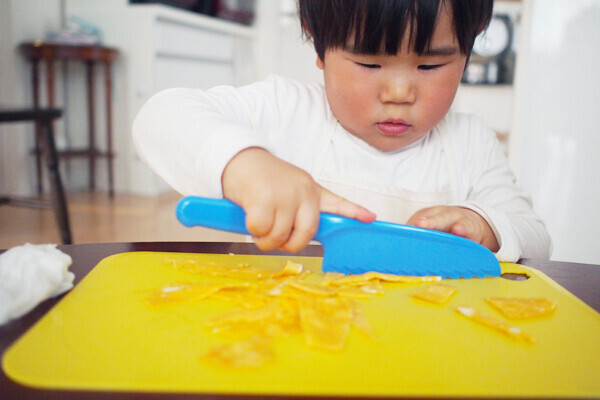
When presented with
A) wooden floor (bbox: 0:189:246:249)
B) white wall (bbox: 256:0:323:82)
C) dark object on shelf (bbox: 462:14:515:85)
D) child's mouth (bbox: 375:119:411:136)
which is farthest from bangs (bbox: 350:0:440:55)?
white wall (bbox: 256:0:323:82)

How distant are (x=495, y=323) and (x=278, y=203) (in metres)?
0.23

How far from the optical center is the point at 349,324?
0.45 m

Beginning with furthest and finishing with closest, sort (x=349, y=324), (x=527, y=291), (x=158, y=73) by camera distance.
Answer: (x=158, y=73)
(x=527, y=291)
(x=349, y=324)

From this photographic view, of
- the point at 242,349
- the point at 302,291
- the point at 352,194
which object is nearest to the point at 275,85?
the point at 352,194

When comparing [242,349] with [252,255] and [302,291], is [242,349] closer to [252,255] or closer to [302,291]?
[302,291]

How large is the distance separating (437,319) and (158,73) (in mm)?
2940

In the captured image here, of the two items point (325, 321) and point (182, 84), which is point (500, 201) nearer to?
point (325, 321)

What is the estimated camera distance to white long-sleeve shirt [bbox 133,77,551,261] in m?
0.78

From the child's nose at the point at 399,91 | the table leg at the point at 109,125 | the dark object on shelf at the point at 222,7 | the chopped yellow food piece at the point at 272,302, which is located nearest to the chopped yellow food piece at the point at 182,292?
the chopped yellow food piece at the point at 272,302

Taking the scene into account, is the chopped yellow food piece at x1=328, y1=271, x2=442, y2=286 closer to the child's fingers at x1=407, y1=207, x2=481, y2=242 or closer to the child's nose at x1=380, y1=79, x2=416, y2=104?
the child's fingers at x1=407, y1=207, x2=481, y2=242

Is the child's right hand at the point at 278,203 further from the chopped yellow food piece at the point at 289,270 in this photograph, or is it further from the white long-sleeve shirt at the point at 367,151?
the white long-sleeve shirt at the point at 367,151

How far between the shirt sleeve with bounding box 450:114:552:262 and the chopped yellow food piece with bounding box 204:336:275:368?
0.41 m

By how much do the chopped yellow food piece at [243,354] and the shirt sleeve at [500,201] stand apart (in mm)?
412

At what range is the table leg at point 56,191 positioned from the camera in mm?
1850
